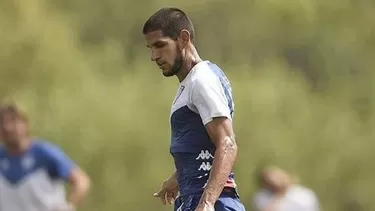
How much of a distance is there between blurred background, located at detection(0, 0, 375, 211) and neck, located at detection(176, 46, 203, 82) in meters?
9.65

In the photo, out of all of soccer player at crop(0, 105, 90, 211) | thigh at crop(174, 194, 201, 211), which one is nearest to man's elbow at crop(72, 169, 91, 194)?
soccer player at crop(0, 105, 90, 211)

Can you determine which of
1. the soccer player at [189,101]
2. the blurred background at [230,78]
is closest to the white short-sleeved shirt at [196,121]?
the soccer player at [189,101]

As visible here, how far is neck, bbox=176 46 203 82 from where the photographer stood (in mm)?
6023

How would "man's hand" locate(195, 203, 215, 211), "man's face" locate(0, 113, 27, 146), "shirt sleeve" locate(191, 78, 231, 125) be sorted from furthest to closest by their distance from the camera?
"man's face" locate(0, 113, 27, 146), "shirt sleeve" locate(191, 78, 231, 125), "man's hand" locate(195, 203, 215, 211)

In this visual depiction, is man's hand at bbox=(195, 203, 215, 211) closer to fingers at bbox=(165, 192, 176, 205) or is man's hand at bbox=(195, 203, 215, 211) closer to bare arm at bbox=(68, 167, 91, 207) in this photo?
fingers at bbox=(165, 192, 176, 205)

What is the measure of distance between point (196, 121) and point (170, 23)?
0.47 m

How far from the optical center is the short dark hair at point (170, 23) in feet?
19.7

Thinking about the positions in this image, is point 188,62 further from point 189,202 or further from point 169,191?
point 169,191

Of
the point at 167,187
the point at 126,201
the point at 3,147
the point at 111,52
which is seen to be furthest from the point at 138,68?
the point at 167,187

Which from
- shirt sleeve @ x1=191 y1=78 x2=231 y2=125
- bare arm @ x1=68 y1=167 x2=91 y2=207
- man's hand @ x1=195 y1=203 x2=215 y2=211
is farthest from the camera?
bare arm @ x1=68 y1=167 x2=91 y2=207

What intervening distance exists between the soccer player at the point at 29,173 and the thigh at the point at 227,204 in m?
3.64

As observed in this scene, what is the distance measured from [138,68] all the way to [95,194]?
88.7 inches

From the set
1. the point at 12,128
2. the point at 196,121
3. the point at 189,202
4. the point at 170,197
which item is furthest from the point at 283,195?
the point at 196,121

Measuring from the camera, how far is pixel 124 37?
758 inches
